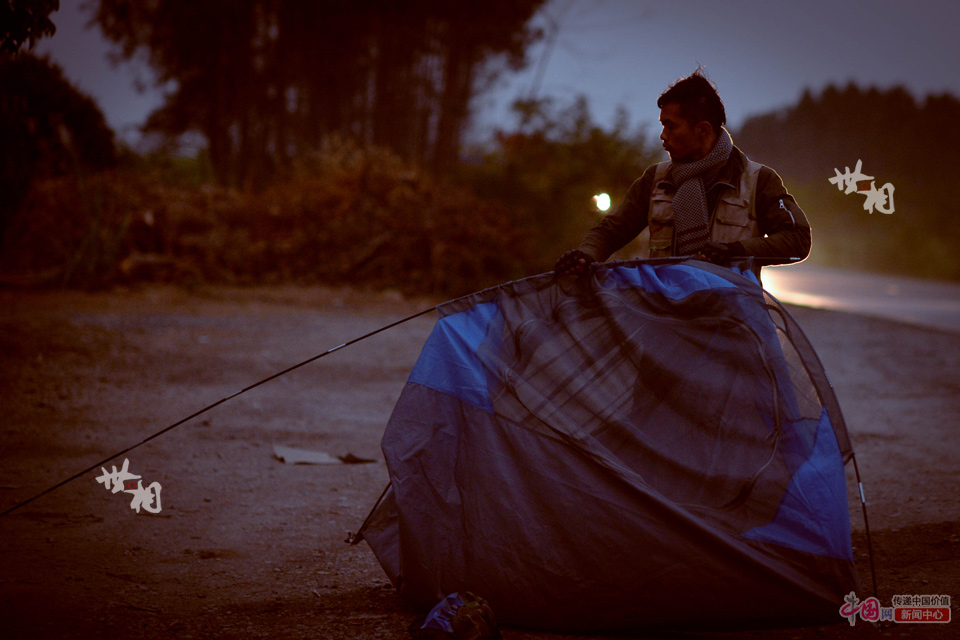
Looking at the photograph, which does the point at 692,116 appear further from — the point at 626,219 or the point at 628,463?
the point at 628,463

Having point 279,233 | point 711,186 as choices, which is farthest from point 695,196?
point 279,233

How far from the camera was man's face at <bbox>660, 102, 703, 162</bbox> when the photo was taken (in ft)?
11.1

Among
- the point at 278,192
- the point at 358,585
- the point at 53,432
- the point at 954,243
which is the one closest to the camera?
the point at 358,585

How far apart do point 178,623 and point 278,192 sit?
1395cm

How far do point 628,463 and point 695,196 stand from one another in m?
1.15

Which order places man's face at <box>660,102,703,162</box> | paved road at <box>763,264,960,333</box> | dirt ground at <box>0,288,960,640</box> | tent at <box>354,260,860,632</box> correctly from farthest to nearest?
paved road at <box>763,264,960,333</box> < man's face at <box>660,102,703,162</box> < dirt ground at <box>0,288,960,640</box> < tent at <box>354,260,860,632</box>

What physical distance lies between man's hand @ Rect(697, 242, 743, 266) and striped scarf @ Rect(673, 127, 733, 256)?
147mm

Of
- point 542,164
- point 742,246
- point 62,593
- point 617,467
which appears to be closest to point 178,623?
point 62,593

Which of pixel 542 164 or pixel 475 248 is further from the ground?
pixel 542 164

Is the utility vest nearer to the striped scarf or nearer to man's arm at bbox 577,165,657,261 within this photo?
the striped scarf

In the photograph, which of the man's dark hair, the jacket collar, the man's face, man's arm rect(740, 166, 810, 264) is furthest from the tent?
the man's dark hair

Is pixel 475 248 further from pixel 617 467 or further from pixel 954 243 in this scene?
pixel 954 243

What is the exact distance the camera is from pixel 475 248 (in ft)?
47.4

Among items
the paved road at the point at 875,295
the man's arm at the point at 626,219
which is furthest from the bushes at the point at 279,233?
the man's arm at the point at 626,219
